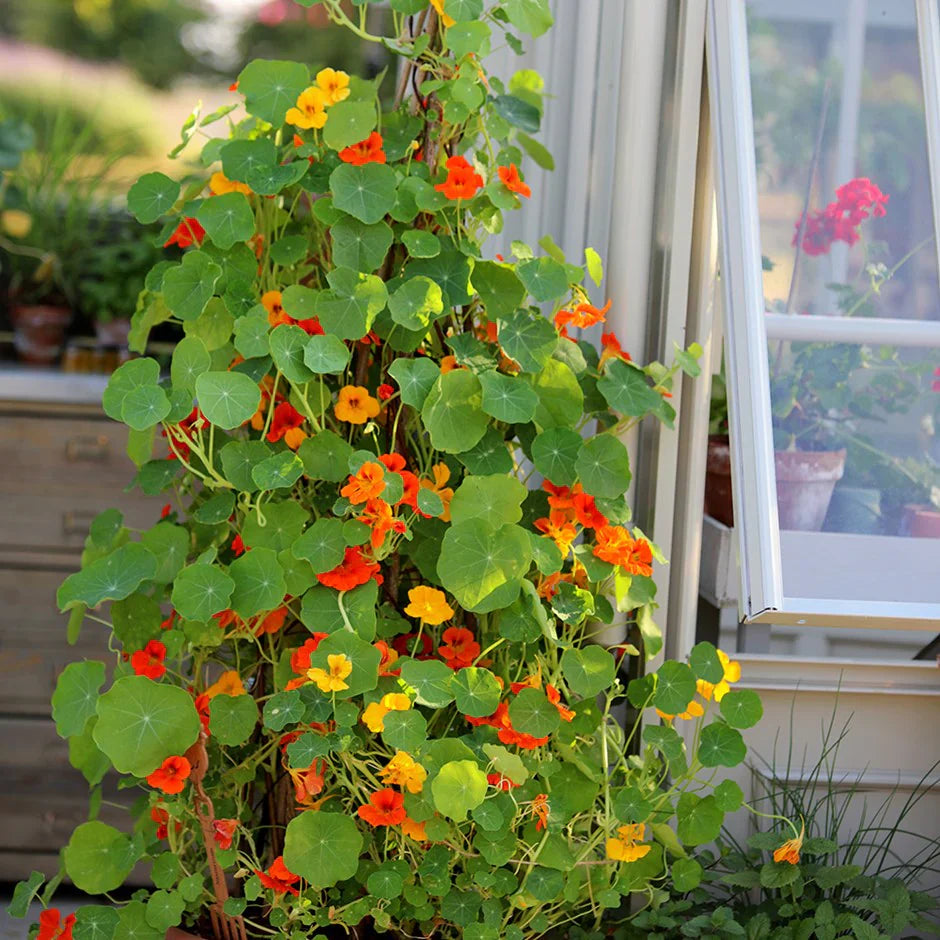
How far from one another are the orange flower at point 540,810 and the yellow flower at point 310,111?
86 cm

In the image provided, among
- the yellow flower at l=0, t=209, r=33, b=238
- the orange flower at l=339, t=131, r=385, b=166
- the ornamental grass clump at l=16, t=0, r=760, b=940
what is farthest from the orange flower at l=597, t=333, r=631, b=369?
the yellow flower at l=0, t=209, r=33, b=238

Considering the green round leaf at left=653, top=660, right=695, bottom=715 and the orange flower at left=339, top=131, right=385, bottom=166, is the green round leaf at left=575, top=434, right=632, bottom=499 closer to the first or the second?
the green round leaf at left=653, top=660, right=695, bottom=715

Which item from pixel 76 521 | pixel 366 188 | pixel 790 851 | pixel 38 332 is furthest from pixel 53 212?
pixel 790 851

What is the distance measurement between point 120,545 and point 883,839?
129cm

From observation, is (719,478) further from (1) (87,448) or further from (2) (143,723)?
(1) (87,448)

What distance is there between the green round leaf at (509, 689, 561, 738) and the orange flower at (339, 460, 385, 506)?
12.3 inches

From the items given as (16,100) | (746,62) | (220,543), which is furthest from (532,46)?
(16,100)

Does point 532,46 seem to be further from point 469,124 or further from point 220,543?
point 220,543

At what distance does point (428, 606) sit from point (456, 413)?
0.77 ft

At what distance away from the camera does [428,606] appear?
138cm

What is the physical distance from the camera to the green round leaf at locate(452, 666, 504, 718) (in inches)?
Answer: 52.2

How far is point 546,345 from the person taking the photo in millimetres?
1431

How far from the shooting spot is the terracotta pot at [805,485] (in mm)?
1641

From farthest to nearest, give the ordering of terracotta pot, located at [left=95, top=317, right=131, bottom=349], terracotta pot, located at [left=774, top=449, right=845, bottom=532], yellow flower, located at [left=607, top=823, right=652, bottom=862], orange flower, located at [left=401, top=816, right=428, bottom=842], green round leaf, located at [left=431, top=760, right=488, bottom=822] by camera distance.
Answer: terracotta pot, located at [left=95, top=317, right=131, bottom=349] → terracotta pot, located at [left=774, top=449, right=845, bottom=532] → yellow flower, located at [left=607, top=823, right=652, bottom=862] → orange flower, located at [left=401, top=816, right=428, bottom=842] → green round leaf, located at [left=431, top=760, right=488, bottom=822]
